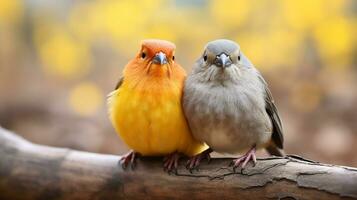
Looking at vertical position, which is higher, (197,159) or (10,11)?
(10,11)

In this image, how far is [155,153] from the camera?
9.44ft

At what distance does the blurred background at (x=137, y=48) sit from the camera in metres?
5.19

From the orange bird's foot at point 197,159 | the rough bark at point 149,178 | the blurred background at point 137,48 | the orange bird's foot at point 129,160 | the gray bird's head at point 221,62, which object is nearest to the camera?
the rough bark at point 149,178

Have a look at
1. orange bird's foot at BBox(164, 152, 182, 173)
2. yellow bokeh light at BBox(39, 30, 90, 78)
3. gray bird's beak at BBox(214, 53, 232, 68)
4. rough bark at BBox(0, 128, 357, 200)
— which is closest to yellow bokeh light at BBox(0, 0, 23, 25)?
yellow bokeh light at BBox(39, 30, 90, 78)

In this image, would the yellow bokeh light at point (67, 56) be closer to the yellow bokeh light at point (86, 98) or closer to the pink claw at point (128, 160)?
the yellow bokeh light at point (86, 98)

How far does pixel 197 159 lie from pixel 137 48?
9.26ft

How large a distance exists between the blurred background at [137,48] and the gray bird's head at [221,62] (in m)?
2.30

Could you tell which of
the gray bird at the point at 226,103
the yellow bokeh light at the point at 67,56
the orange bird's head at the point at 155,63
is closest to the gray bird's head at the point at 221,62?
the gray bird at the point at 226,103

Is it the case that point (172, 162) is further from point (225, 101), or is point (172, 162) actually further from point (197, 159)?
point (225, 101)

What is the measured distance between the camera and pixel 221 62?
105 inches

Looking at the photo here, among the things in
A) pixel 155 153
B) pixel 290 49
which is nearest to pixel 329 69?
pixel 290 49

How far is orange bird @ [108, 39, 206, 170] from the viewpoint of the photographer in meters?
2.74

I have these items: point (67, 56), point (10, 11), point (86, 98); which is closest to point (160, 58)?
point (86, 98)

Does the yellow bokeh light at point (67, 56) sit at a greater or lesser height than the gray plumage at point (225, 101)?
greater
